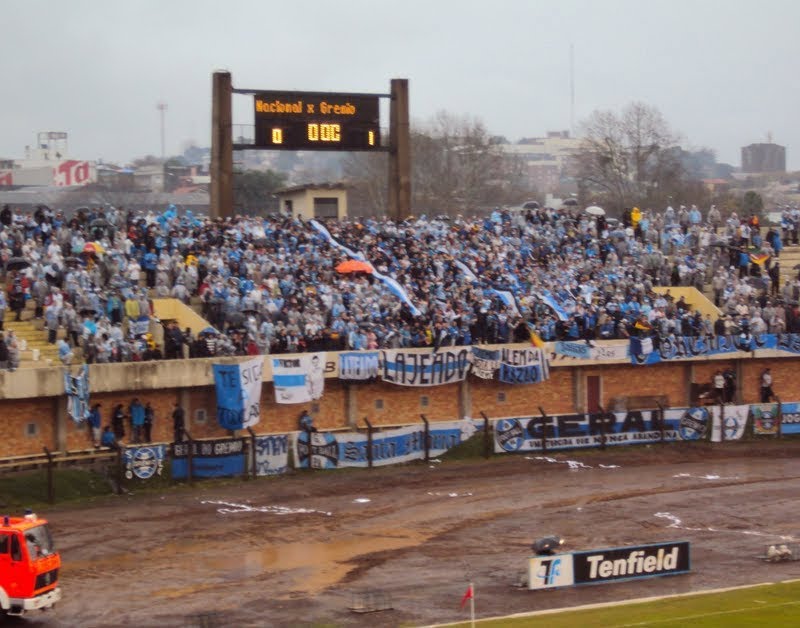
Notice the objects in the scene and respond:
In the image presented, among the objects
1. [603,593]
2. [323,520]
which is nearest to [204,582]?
[323,520]

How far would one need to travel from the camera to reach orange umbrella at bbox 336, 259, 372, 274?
47000mm

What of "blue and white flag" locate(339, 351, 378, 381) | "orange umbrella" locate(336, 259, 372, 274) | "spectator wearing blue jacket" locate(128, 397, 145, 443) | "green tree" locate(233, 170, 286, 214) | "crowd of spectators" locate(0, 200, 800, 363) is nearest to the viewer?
"spectator wearing blue jacket" locate(128, 397, 145, 443)

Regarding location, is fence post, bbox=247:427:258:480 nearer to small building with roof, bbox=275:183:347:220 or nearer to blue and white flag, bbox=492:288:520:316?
blue and white flag, bbox=492:288:520:316

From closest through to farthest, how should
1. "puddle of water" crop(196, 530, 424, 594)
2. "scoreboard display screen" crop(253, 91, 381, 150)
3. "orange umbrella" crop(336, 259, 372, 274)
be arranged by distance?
1. "puddle of water" crop(196, 530, 424, 594)
2. "orange umbrella" crop(336, 259, 372, 274)
3. "scoreboard display screen" crop(253, 91, 381, 150)

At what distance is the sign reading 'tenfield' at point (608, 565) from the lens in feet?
92.6

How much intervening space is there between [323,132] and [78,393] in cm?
1798

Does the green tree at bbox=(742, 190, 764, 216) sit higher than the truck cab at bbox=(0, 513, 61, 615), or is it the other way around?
the green tree at bbox=(742, 190, 764, 216)

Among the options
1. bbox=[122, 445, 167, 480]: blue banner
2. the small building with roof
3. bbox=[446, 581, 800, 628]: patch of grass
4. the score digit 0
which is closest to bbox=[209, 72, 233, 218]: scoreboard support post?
the score digit 0

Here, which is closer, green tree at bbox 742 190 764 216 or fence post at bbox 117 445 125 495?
fence post at bbox 117 445 125 495

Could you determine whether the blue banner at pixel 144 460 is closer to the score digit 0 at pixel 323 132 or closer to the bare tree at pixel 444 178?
the score digit 0 at pixel 323 132

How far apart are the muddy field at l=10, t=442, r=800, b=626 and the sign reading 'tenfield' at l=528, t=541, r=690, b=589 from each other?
0.30 meters

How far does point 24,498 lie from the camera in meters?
35.8

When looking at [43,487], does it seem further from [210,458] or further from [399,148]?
[399,148]

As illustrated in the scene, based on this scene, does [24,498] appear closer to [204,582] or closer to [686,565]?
[204,582]
